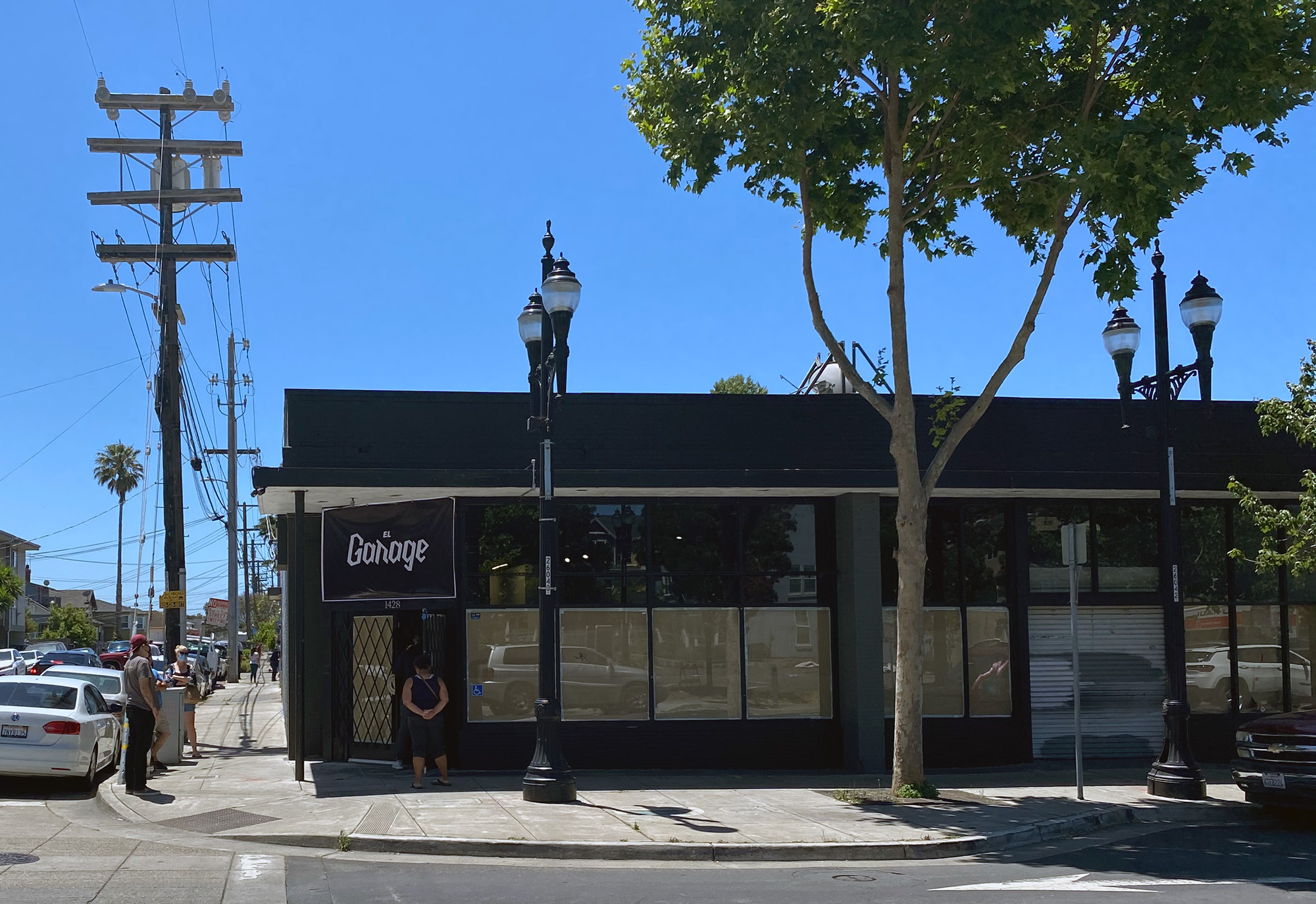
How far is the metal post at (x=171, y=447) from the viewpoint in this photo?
890 inches

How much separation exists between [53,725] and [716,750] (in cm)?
809

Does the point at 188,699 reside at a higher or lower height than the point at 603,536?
lower

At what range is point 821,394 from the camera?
55.8 ft

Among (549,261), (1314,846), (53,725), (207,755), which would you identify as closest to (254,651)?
(207,755)

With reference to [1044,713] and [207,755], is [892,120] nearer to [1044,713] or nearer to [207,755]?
[1044,713]

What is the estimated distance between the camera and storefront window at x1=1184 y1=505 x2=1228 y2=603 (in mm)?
17688

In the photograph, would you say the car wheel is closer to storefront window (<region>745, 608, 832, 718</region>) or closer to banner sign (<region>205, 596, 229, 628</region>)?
storefront window (<region>745, 608, 832, 718</region>)

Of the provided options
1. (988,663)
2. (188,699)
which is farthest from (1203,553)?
(188,699)

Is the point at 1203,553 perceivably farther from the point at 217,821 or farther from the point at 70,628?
the point at 70,628

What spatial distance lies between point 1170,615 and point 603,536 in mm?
7070

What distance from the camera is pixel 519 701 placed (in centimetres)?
1620

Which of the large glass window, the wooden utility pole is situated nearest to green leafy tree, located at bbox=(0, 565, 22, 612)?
the wooden utility pole

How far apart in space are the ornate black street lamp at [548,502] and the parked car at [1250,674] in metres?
9.70

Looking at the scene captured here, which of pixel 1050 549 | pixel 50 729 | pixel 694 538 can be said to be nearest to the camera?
pixel 50 729
